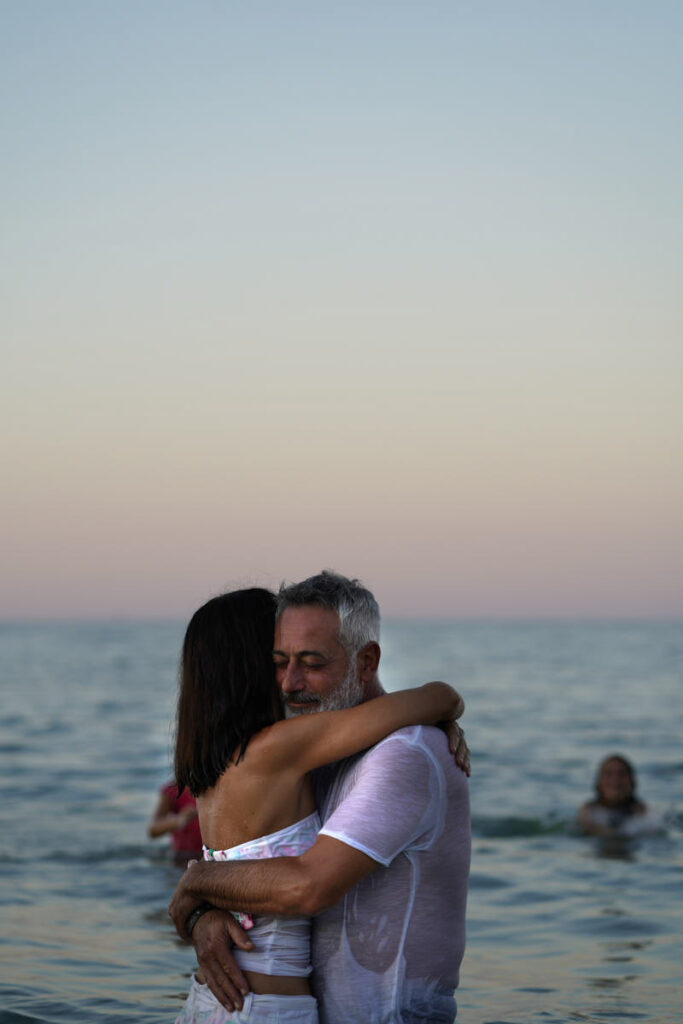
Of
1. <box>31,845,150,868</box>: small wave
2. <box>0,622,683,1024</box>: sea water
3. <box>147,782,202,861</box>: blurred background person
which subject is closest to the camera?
<box>0,622,683,1024</box>: sea water

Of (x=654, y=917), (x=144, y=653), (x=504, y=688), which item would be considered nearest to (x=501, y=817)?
(x=654, y=917)

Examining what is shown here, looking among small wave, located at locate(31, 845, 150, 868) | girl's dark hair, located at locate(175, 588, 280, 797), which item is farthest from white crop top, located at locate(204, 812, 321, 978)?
small wave, located at locate(31, 845, 150, 868)

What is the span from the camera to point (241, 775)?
3547 millimetres

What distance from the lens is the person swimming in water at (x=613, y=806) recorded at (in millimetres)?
13125

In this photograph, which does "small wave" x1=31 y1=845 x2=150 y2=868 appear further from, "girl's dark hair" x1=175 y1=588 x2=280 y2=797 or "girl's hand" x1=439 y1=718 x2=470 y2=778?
"girl's hand" x1=439 y1=718 x2=470 y2=778

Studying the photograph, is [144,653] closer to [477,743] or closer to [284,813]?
[477,743]

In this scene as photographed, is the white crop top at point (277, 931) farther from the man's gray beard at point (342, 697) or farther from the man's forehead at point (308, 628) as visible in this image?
the man's forehead at point (308, 628)

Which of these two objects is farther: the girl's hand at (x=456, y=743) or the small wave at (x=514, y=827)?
the small wave at (x=514, y=827)

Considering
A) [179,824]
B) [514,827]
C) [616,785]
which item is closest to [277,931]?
[179,824]

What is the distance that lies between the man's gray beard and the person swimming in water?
991 cm

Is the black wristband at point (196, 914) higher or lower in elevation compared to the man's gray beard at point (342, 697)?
lower

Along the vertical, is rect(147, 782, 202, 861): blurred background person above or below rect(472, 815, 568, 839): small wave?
above

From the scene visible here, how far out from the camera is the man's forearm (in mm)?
3373

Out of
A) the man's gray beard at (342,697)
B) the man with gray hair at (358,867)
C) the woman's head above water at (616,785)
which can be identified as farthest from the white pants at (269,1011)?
the woman's head above water at (616,785)
